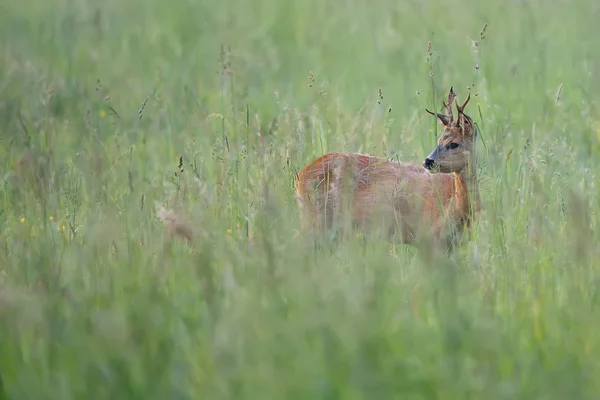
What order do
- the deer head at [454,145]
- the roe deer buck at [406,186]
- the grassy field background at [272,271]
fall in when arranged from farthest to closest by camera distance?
1. the deer head at [454,145]
2. the roe deer buck at [406,186]
3. the grassy field background at [272,271]

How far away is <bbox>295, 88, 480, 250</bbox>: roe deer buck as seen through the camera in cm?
565

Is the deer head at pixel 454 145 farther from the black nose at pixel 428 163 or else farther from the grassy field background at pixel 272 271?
the grassy field background at pixel 272 271

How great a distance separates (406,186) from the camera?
588 cm

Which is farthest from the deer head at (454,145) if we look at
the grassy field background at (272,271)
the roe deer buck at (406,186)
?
the grassy field background at (272,271)

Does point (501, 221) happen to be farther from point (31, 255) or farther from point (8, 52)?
point (8, 52)

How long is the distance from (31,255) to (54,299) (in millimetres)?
578

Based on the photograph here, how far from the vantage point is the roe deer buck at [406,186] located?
5648 mm

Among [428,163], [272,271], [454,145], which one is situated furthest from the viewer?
[454,145]

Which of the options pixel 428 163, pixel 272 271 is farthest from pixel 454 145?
pixel 272 271

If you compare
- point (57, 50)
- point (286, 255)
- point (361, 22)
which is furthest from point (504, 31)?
point (286, 255)

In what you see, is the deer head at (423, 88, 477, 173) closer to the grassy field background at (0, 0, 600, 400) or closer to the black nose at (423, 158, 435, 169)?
the black nose at (423, 158, 435, 169)

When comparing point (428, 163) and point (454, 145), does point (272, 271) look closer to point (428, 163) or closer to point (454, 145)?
point (428, 163)

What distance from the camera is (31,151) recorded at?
470 cm

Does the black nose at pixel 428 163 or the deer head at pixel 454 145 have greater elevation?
the deer head at pixel 454 145
